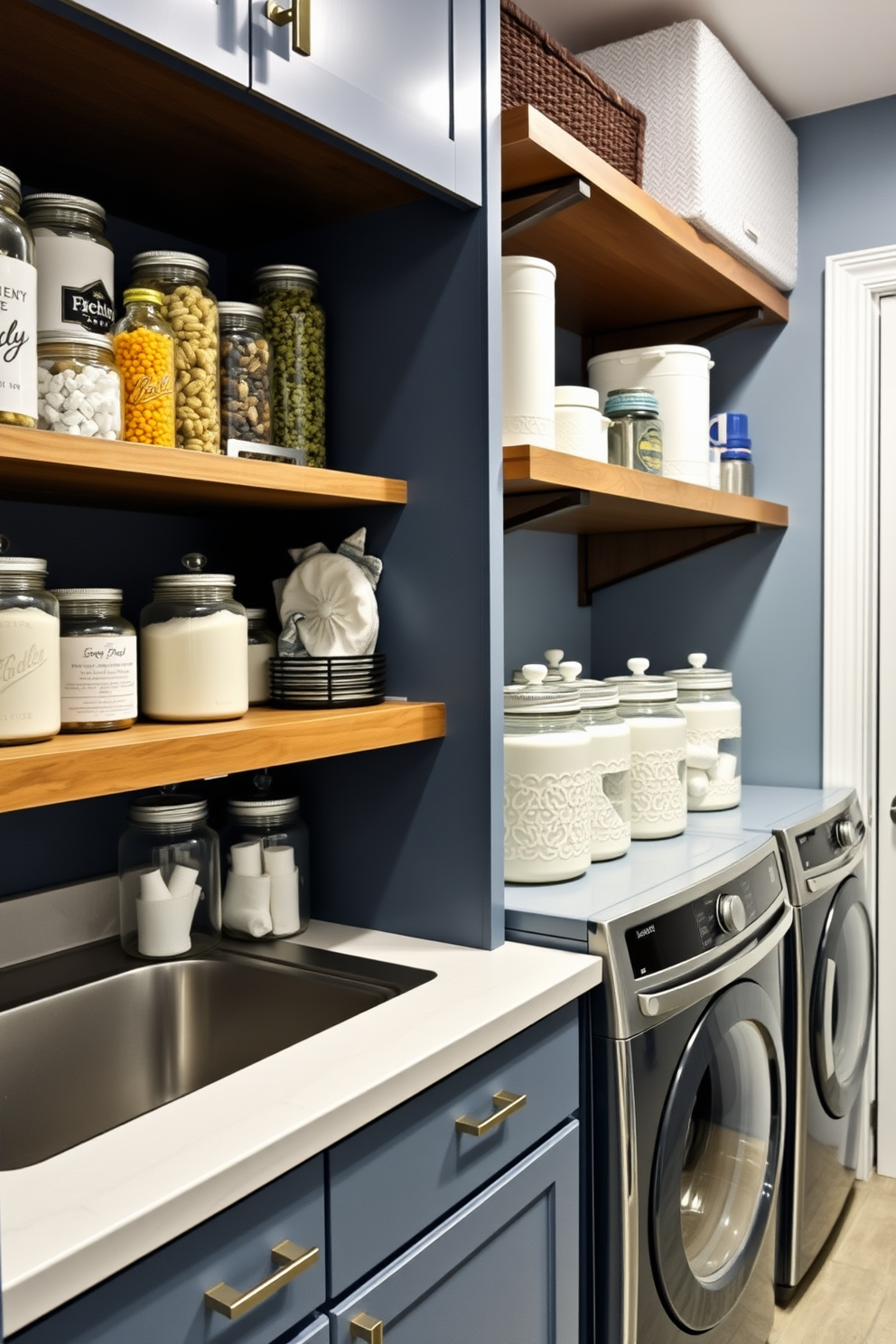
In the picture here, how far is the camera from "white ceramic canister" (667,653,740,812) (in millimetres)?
2250

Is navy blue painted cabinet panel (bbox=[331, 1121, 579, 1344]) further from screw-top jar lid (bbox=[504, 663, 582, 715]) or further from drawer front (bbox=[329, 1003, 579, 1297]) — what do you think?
screw-top jar lid (bbox=[504, 663, 582, 715])

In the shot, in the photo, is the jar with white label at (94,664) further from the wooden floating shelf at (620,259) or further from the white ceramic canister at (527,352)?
the wooden floating shelf at (620,259)

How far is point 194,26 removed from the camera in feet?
3.48

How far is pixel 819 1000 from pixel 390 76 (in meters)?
1.72

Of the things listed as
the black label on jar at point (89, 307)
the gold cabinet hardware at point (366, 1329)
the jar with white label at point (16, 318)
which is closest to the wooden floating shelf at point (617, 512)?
the black label on jar at point (89, 307)

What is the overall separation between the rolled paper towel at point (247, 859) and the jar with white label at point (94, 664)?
39cm

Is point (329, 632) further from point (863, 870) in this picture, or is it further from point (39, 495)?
point (863, 870)

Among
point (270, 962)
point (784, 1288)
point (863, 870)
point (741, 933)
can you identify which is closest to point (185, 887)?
point (270, 962)

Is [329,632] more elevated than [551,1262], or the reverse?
[329,632]

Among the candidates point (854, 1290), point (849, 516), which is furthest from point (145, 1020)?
point (849, 516)

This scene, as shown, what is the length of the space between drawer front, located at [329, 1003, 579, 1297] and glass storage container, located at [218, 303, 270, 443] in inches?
31.7

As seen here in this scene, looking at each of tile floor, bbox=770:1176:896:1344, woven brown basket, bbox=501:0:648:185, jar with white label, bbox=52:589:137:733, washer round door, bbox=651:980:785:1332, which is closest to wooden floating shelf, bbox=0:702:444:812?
jar with white label, bbox=52:589:137:733

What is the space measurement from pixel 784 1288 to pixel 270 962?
53.0 inches

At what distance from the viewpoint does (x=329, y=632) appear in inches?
59.0
